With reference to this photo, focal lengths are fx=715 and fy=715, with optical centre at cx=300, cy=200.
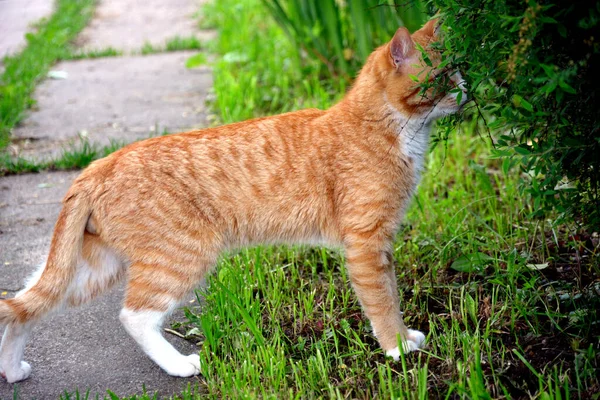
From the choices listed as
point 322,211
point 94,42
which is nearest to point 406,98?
point 322,211

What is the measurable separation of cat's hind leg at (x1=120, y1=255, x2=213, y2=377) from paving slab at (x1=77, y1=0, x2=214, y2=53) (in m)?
5.52

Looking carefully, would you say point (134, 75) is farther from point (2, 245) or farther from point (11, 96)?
point (2, 245)

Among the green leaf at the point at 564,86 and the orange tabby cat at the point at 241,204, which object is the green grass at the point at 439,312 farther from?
the green leaf at the point at 564,86

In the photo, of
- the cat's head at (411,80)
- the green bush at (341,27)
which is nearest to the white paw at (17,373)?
the cat's head at (411,80)

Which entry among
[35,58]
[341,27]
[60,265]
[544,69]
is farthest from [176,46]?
[544,69]

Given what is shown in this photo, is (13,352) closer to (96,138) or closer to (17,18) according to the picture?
(96,138)

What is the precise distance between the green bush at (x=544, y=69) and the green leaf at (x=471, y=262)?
68 centimetres

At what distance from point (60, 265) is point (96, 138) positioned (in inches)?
108

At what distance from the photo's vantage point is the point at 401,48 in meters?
3.07

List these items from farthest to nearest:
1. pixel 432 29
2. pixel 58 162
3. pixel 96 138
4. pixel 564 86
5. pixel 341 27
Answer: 1. pixel 341 27
2. pixel 96 138
3. pixel 58 162
4. pixel 432 29
5. pixel 564 86

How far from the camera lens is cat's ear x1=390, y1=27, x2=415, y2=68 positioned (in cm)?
302

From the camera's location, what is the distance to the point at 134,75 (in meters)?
7.10

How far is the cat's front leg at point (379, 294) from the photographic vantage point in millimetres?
2959

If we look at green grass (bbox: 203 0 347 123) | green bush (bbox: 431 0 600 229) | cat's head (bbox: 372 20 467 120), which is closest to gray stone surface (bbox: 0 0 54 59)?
green grass (bbox: 203 0 347 123)
